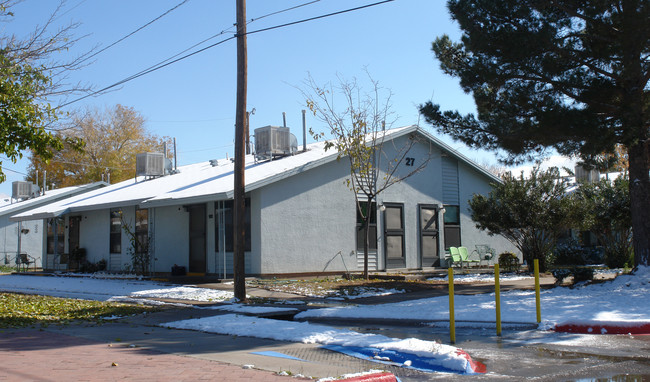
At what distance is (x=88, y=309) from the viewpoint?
13.0 m

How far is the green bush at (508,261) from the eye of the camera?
2255cm

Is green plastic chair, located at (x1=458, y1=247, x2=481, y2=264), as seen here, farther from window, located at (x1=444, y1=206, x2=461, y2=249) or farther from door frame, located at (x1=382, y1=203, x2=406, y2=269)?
door frame, located at (x1=382, y1=203, x2=406, y2=269)

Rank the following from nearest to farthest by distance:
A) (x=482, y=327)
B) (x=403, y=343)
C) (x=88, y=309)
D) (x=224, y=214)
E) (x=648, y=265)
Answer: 1. (x=403, y=343)
2. (x=482, y=327)
3. (x=88, y=309)
4. (x=648, y=265)
5. (x=224, y=214)

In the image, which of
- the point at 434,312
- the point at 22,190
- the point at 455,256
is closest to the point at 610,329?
the point at 434,312

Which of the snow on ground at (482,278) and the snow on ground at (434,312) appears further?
the snow on ground at (482,278)

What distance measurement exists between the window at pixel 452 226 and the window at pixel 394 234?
267cm

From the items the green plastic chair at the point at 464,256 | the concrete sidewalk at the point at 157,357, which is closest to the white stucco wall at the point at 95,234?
the green plastic chair at the point at 464,256

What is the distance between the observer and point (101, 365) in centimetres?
694

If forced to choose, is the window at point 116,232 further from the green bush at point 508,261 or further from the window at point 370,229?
the green bush at point 508,261

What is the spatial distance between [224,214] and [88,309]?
743 centimetres

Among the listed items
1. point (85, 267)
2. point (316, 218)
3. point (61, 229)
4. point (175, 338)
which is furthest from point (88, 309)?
point (61, 229)

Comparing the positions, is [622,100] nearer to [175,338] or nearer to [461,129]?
[461,129]

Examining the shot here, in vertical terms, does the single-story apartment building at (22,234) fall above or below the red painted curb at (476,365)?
above

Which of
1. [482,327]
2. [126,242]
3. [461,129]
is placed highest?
[461,129]
